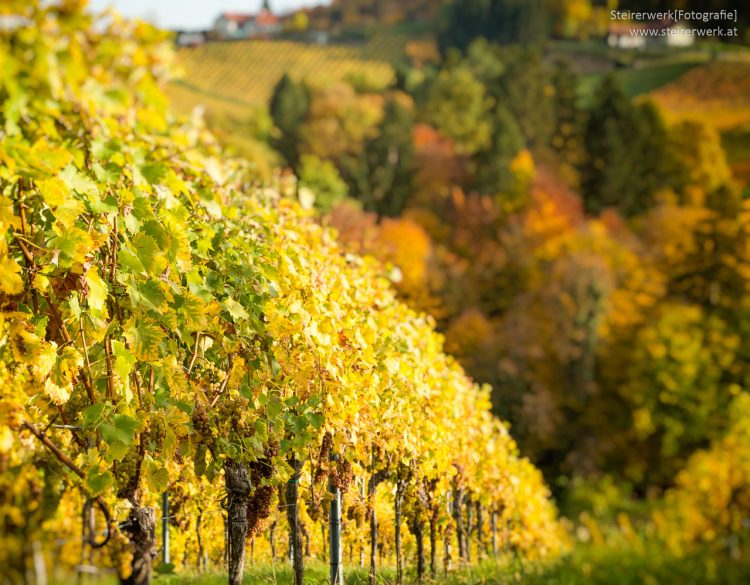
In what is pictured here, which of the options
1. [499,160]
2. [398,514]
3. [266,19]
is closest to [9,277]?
[398,514]

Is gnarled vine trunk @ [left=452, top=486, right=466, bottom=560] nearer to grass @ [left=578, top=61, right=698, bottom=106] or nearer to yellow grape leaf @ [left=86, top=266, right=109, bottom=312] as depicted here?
yellow grape leaf @ [left=86, top=266, right=109, bottom=312]

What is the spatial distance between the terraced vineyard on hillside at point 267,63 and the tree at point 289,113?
20.0 m

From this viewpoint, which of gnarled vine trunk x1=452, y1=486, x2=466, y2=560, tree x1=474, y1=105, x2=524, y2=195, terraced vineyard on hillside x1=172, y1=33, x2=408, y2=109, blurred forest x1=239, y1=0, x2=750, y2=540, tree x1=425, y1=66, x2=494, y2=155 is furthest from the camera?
terraced vineyard on hillside x1=172, y1=33, x2=408, y2=109

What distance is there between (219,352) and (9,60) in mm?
2674

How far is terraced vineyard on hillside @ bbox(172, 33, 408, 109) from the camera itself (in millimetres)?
98250

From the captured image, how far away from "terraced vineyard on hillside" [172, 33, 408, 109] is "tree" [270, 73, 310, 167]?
2005 cm

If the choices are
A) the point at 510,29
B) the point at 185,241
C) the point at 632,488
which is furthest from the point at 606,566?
the point at 510,29

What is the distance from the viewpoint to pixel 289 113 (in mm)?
72375

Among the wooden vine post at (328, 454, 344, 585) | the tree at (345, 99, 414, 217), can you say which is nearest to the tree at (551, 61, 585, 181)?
the tree at (345, 99, 414, 217)

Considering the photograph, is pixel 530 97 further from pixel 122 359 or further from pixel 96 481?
pixel 96 481

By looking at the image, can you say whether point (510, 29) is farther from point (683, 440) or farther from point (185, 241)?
point (185, 241)

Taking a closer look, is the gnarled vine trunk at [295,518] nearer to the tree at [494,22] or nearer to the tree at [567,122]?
the tree at [567,122]

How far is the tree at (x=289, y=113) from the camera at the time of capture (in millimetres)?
70250

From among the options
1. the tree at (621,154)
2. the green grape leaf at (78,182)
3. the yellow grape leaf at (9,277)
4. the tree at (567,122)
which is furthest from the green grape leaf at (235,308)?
the tree at (567,122)
